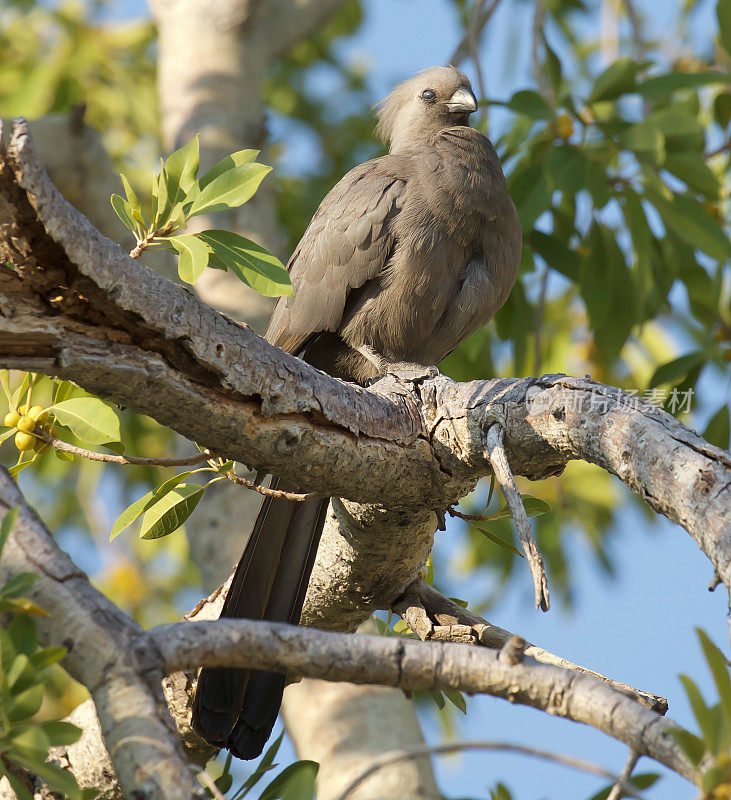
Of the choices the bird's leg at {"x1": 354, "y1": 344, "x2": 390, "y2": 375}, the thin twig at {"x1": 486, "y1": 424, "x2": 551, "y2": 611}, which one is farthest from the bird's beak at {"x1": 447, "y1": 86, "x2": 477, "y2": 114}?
the thin twig at {"x1": 486, "y1": 424, "x2": 551, "y2": 611}

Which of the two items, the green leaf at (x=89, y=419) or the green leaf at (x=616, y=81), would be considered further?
the green leaf at (x=616, y=81)

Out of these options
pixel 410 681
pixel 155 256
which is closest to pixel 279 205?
pixel 155 256

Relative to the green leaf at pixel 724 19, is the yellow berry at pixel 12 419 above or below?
below

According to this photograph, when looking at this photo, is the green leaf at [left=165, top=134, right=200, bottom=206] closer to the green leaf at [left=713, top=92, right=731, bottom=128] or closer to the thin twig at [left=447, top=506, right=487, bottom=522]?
the thin twig at [left=447, top=506, right=487, bottom=522]

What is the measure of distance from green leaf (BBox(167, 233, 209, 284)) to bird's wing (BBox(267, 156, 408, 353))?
4.17 feet

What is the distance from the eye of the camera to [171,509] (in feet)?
7.76

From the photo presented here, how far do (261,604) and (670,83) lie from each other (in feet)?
8.31

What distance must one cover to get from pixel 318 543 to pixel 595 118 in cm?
205

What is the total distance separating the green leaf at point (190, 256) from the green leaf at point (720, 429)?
2.22 m

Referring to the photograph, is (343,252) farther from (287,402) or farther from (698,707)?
(698,707)

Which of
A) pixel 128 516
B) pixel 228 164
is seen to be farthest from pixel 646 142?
pixel 128 516

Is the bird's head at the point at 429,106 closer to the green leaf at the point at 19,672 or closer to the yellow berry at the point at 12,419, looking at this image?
the yellow berry at the point at 12,419

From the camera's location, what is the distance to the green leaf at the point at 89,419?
1966mm

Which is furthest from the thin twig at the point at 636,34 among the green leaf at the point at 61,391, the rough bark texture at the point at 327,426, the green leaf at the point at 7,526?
the green leaf at the point at 7,526
